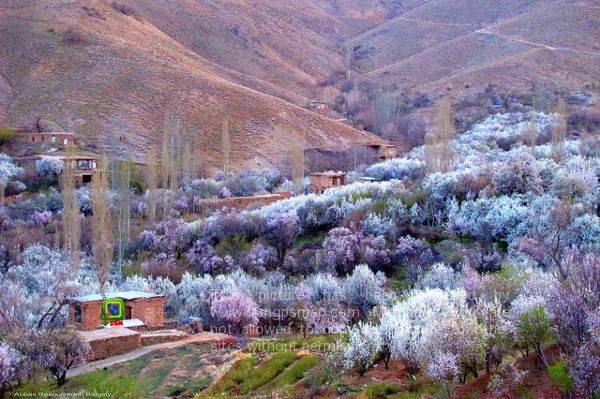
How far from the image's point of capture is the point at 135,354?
15664mm

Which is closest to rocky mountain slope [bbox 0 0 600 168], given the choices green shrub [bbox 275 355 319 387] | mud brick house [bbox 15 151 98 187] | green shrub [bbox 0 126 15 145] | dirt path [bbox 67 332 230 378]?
green shrub [bbox 0 126 15 145]

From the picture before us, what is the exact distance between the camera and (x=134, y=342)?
16203 millimetres

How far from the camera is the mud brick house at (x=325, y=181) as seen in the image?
39.3 meters

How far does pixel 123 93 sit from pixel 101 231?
24.1m

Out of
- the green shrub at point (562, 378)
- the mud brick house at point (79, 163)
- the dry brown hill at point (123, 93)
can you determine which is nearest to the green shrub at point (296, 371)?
the green shrub at point (562, 378)

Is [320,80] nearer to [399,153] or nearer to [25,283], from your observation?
[399,153]

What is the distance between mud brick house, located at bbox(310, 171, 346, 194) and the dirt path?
22.3 m

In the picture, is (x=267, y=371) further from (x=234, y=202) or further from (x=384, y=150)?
(x=384, y=150)

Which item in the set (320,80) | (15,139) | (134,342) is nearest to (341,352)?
(134,342)

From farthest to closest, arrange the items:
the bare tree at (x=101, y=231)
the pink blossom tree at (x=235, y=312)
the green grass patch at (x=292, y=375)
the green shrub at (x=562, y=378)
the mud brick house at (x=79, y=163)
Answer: the mud brick house at (x=79, y=163) < the bare tree at (x=101, y=231) < the pink blossom tree at (x=235, y=312) < the green grass patch at (x=292, y=375) < the green shrub at (x=562, y=378)

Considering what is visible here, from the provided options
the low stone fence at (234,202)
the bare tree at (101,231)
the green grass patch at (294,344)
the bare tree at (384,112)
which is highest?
the bare tree at (384,112)

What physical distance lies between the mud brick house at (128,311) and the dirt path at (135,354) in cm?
182

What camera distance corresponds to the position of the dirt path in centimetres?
1484

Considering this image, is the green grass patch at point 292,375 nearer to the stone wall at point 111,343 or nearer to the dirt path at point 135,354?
the dirt path at point 135,354
